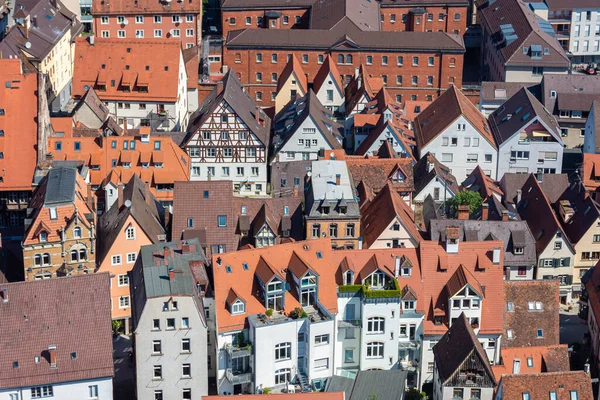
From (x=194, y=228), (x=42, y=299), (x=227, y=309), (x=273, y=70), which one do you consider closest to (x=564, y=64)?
(x=273, y=70)

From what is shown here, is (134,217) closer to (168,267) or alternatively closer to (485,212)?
(168,267)

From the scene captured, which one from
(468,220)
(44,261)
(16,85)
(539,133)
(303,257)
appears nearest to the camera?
(303,257)

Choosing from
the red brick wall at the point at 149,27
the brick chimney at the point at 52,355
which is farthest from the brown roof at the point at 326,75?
the brick chimney at the point at 52,355

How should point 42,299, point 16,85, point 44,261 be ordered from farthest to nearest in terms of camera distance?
point 16,85 → point 44,261 → point 42,299

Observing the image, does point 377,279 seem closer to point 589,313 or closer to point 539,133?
point 589,313

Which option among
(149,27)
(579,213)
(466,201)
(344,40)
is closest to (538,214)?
(579,213)
